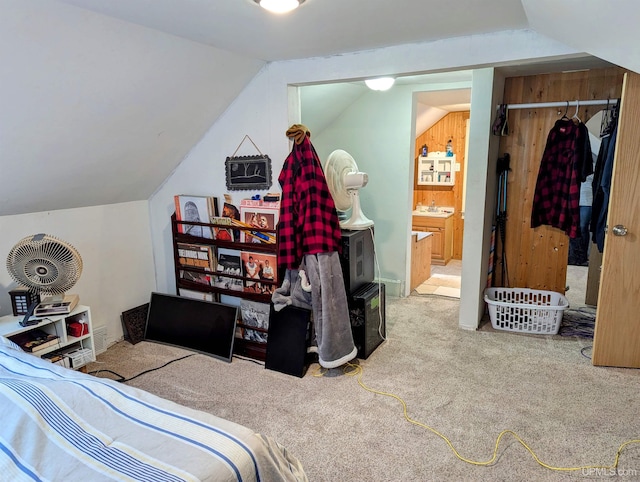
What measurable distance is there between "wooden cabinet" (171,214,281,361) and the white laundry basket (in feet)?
5.87

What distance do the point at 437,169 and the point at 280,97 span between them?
3.43 metres

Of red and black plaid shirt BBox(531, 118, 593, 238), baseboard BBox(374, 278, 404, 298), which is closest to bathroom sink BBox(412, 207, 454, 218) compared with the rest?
baseboard BBox(374, 278, 404, 298)

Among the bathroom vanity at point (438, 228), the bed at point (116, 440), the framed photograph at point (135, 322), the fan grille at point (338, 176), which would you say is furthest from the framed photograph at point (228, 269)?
the bathroom vanity at point (438, 228)

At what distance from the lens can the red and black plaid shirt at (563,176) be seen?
318cm

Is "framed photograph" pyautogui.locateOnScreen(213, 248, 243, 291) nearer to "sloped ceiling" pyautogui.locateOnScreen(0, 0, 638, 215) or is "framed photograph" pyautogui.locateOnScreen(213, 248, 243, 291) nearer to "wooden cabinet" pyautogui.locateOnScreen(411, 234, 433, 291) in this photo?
"sloped ceiling" pyautogui.locateOnScreen(0, 0, 638, 215)

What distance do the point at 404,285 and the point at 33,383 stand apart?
3320 millimetres

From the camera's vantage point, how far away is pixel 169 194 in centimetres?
331

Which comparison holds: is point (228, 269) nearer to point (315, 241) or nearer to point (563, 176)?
point (315, 241)

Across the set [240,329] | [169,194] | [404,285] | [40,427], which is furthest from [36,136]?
[404,285]

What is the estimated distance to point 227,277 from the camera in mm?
3031

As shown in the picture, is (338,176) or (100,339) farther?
(100,339)

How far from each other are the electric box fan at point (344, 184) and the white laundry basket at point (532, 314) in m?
1.29

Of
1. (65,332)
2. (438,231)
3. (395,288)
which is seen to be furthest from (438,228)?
(65,332)

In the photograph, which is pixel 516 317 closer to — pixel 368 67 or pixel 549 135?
pixel 549 135
